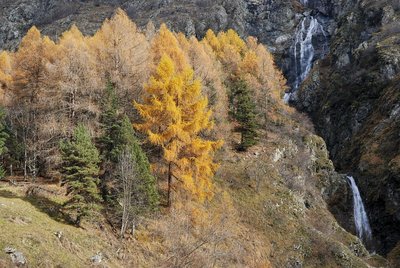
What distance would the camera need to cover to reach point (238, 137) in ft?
161

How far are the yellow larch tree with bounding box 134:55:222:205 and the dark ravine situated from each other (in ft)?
84.3

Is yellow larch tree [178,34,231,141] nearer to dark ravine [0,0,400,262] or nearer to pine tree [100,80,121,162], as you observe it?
pine tree [100,80,121,162]

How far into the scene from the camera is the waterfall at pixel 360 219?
50969mm

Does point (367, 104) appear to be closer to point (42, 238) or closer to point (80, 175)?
point (80, 175)

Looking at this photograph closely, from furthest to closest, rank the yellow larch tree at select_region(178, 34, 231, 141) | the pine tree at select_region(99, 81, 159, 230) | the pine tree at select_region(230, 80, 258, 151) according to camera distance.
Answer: the yellow larch tree at select_region(178, 34, 231, 141), the pine tree at select_region(230, 80, 258, 151), the pine tree at select_region(99, 81, 159, 230)

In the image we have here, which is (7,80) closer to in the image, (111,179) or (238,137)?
(111,179)

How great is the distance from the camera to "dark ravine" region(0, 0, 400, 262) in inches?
2122

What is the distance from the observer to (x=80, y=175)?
25.2 meters

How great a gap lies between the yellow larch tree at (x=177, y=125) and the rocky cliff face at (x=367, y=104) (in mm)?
30230

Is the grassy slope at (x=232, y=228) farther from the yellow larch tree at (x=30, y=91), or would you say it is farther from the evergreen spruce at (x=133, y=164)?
the yellow larch tree at (x=30, y=91)

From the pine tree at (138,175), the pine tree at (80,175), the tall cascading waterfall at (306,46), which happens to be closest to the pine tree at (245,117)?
the pine tree at (138,175)

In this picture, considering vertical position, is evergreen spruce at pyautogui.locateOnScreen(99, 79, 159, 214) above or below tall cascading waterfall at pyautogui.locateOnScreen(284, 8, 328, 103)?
below

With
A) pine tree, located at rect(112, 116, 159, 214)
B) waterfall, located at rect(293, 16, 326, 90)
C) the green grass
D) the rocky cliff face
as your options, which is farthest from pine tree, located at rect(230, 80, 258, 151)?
waterfall, located at rect(293, 16, 326, 90)

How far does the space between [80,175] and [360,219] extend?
3949cm
